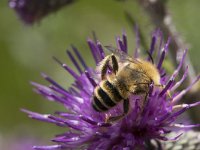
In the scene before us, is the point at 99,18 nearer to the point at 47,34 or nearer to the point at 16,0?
the point at 47,34

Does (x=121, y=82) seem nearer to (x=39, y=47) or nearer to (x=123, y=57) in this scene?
(x=123, y=57)

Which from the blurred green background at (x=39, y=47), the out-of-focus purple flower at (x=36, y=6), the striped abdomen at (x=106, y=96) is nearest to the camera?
the striped abdomen at (x=106, y=96)

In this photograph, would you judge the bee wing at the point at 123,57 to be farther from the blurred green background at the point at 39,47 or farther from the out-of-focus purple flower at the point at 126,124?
the blurred green background at the point at 39,47

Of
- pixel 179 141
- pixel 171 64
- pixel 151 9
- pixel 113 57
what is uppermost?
pixel 151 9

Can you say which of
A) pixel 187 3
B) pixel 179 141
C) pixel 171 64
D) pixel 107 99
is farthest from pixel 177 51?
pixel 187 3

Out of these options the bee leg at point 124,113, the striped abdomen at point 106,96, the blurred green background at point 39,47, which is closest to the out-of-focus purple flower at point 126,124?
the bee leg at point 124,113

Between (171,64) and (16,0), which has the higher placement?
(16,0)

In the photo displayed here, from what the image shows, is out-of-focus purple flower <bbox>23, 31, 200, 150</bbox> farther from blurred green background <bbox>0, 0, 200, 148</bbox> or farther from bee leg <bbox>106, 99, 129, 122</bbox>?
blurred green background <bbox>0, 0, 200, 148</bbox>
